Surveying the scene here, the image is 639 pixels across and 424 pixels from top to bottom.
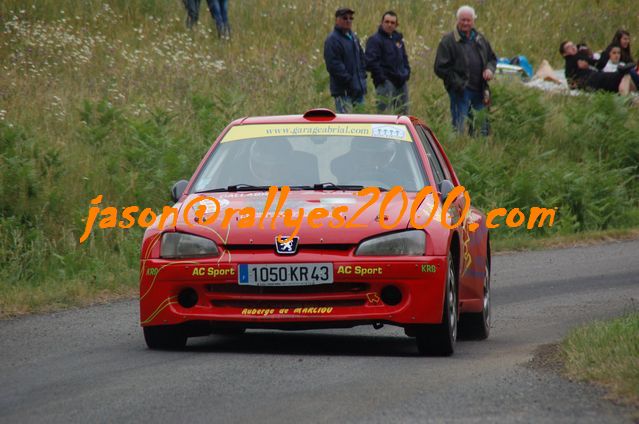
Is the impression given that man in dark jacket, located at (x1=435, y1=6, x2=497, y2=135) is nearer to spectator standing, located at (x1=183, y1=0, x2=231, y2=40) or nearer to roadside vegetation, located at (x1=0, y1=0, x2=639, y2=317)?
roadside vegetation, located at (x1=0, y1=0, x2=639, y2=317)

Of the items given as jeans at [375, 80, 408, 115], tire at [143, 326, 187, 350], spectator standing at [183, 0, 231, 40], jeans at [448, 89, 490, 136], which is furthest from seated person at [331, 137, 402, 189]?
spectator standing at [183, 0, 231, 40]

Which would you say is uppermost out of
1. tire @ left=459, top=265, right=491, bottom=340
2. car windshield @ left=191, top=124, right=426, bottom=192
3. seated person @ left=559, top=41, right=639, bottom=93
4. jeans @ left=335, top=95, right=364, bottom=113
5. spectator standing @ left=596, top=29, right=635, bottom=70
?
car windshield @ left=191, top=124, right=426, bottom=192

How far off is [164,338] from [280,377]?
5.09 feet

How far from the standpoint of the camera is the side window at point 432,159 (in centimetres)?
1033

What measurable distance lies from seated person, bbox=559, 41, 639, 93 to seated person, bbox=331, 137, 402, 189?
1718 cm

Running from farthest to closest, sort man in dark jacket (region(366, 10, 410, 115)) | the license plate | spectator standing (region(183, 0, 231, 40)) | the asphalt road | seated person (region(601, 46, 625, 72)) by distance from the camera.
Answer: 1. spectator standing (region(183, 0, 231, 40))
2. seated person (region(601, 46, 625, 72))
3. man in dark jacket (region(366, 10, 410, 115))
4. the license plate
5. the asphalt road

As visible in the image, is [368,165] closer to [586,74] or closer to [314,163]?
[314,163]

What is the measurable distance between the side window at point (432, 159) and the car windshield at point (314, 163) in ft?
0.79

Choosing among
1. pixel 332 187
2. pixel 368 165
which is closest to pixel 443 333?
pixel 332 187

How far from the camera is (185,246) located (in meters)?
8.98

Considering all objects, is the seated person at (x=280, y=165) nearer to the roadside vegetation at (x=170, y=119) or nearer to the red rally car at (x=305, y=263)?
the red rally car at (x=305, y=263)

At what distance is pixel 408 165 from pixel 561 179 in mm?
10840

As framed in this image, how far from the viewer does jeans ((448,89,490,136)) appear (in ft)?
70.9
